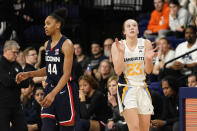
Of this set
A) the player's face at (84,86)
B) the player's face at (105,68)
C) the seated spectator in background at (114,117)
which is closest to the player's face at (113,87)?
the seated spectator in background at (114,117)

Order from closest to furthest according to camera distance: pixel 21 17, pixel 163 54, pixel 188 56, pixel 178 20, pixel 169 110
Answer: pixel 169 110 < pixel 188 56 < pixel 163 54 < pixel 178 20 < pixel 21 17

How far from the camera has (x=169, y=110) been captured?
8.62 meters

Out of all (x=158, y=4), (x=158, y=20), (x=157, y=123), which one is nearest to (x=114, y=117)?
(x=157, y=123)

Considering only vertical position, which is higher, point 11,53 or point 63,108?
point 11,53

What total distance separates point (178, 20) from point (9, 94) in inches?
218

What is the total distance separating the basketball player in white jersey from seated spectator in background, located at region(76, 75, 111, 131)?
2844mm

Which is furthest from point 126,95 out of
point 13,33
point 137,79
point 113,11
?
point 113,11

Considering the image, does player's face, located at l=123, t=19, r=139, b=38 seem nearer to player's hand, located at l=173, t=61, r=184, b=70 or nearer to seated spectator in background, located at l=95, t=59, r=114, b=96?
player's hand, located at l=173, t=61, r=184, b=70

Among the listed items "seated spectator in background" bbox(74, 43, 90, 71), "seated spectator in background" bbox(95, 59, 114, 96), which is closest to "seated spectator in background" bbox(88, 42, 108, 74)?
"seated spectator in background" bbox(74, 43, 90, 71)

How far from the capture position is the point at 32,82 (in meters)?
10.3

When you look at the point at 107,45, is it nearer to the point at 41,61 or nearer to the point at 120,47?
the point at 41,61

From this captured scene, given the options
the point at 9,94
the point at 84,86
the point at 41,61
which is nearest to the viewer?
the point at 9,94

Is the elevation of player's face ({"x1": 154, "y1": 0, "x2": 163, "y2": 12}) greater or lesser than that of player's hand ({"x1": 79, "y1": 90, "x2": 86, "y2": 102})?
greater

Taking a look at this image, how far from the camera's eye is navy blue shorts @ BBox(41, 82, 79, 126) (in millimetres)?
6177
